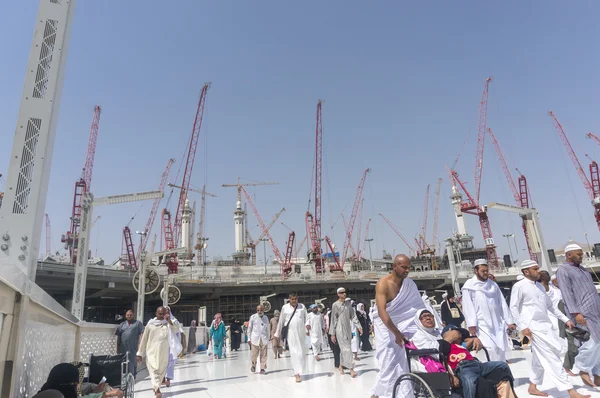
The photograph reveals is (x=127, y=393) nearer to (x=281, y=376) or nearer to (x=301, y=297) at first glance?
(x=281, y=376)

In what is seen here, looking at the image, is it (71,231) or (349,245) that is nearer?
(71,231)

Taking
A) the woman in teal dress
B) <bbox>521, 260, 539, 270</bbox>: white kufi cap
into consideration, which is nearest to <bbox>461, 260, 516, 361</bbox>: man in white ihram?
<bbox>521, 260, 539, 270</bbox>: white kufi cap

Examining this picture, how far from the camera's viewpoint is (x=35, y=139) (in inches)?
152

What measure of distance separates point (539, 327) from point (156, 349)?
18.7 feet

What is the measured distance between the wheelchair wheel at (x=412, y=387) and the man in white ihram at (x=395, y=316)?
415 mm

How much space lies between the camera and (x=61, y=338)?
4.44m

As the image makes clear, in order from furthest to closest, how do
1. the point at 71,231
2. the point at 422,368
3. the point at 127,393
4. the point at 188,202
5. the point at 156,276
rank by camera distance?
the point at 188,202 → the point at 71,231 → the point at 156,276 → the point at 127,393 → the point at 422,368

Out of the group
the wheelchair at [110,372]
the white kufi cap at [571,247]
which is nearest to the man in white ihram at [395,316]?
the white kufi cap at [571,247]

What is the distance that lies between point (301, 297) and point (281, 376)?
4332 centimetres

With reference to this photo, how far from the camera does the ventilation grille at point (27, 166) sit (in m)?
3.55

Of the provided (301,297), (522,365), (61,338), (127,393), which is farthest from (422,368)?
(301,297)

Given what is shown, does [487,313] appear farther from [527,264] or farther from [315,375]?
[315,375]

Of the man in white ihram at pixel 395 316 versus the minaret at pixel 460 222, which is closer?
the man in white ihram at pixel 395 316

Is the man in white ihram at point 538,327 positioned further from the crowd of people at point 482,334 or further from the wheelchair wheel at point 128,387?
Answer: the wheelchair wheel at point 128,387
